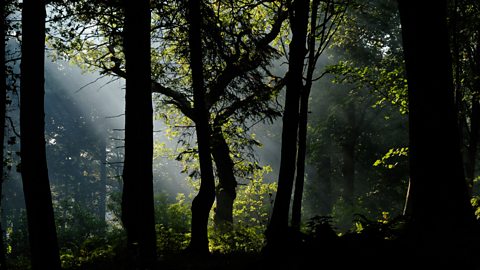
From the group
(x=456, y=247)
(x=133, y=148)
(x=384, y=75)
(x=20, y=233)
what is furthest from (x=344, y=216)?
(x=456, y=247)

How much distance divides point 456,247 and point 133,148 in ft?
17.5

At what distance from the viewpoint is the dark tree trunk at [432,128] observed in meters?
4.89

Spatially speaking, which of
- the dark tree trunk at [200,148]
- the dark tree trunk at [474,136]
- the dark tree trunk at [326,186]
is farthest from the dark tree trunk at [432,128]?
the dark tree trunk at [326,186]

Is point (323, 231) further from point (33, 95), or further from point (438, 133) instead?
point (33, 95)

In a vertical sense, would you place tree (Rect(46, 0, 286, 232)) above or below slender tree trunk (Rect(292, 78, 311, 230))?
above

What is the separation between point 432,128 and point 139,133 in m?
4.68

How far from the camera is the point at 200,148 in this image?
9641 millimetres

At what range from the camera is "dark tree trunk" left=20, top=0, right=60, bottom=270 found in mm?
7086

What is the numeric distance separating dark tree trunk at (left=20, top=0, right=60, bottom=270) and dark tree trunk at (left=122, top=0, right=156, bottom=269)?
52.8 inches

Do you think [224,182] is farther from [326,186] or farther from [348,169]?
[326,186]

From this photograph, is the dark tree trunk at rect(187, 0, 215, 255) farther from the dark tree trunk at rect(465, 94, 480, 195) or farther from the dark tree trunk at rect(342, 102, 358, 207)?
the dark tree trunk at rect(342, 102, 358, 207)

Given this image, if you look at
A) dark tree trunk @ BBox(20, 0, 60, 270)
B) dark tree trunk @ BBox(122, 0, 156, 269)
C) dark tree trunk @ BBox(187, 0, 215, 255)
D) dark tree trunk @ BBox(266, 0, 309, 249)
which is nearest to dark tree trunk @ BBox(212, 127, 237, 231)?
dark tree trunk @ BBox(187, 0, 215, 255)

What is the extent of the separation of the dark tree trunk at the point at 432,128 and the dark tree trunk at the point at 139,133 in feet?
14.1

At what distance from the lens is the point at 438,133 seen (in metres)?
5.07
